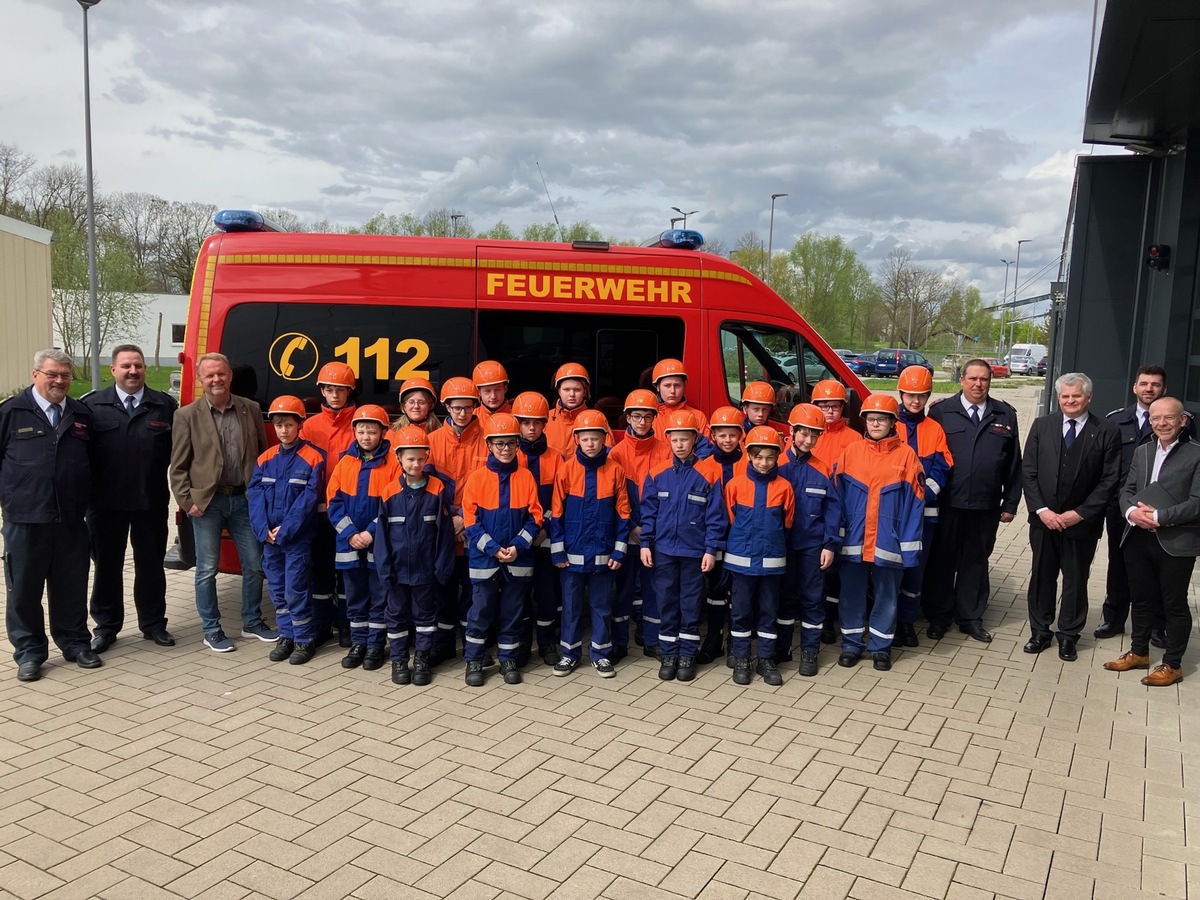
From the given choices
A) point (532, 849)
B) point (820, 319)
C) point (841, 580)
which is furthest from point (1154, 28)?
point (820, 319)

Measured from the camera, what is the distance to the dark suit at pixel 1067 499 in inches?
220

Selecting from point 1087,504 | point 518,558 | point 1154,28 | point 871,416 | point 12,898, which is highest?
point 1154,28

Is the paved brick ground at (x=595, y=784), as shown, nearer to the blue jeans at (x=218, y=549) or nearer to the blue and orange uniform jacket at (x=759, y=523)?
the blue jeans at (x=218, y=549)

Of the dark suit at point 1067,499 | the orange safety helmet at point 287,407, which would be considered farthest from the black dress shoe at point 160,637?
the dark suit at point 1067,499

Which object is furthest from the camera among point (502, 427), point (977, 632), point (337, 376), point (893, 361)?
point (893, 361)

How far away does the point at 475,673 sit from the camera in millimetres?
5145

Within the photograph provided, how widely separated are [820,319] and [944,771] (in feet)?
158

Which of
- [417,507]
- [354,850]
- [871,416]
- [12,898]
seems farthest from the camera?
[871,416]

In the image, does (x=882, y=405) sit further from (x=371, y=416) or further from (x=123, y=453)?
(x=123, y=453)

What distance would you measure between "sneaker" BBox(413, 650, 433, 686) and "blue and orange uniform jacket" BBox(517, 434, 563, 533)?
115 centimetres

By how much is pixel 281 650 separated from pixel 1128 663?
538 cm

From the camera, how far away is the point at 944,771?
4164mm

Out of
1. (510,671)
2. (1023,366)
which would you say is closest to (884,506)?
(510,671)

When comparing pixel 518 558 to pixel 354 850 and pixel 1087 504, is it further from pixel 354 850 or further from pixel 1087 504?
pixel 1087 504
